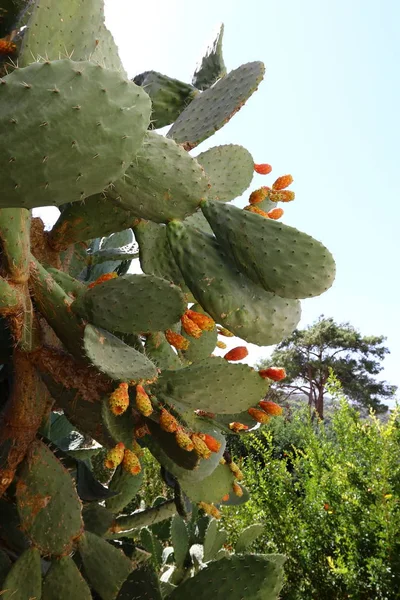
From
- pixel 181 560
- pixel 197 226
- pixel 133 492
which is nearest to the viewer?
pixel 197 226

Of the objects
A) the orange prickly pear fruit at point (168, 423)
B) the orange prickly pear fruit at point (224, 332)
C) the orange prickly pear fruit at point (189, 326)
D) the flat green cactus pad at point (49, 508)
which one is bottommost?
the flat green cactus pad at point (49, 508)

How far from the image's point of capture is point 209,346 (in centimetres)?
161

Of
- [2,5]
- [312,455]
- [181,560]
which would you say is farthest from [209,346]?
[312,455]

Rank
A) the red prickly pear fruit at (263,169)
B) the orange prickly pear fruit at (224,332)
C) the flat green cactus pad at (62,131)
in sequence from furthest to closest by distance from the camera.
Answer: the orange prickly pear fruit at (224,332) < the red prickly pear fruit at (263,169) < the flat green cactus pad at (62,131)

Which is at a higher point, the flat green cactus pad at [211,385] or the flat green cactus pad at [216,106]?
the flat green cactus pad at [216,106]

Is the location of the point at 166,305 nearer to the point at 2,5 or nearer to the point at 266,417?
the point at 266,417

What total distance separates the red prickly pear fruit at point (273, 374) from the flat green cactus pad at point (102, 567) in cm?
62

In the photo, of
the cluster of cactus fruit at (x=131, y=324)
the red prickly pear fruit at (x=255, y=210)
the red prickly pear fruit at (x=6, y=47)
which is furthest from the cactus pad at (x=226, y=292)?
the red prickly pear fruit at (x=6, y=47)

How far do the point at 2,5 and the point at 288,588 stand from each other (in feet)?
11.7

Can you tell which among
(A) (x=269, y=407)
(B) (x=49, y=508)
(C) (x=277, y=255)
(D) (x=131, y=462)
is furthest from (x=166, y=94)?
(B) (x=49, y=508)

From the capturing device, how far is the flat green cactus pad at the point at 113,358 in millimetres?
996

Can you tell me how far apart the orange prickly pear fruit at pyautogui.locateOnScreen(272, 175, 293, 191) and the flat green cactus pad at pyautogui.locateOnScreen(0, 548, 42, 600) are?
1085mm

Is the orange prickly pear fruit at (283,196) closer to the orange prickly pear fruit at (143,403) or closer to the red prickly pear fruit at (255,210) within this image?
the red prickly pear fruit at (255,210)

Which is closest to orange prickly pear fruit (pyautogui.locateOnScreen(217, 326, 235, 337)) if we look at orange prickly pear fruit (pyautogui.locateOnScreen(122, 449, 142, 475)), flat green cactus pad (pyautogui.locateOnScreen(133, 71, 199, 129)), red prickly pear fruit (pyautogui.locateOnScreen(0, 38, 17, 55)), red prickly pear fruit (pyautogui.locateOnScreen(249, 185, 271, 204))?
red prickly pear fruit (pyautogui.locateOnScreen(249, 185, 271, 204))
